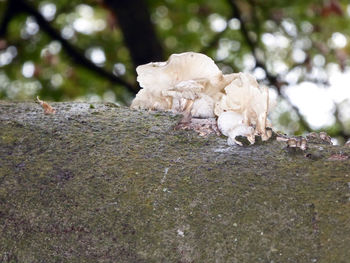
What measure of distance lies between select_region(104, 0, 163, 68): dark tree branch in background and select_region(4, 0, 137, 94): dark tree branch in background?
760 millimetres

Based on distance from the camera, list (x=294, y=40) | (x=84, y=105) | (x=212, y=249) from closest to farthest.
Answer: (x=212, y=249), (x=84, y=105), (x=294, y=40)

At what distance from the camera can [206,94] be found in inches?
52.1

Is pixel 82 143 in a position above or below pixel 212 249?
above

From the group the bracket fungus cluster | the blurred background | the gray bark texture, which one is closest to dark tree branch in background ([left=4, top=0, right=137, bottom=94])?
the blurred background

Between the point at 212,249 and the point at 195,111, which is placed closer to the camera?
the point at 212,249

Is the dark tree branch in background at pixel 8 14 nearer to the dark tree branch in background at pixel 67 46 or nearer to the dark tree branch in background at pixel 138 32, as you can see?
the dark tree branch in background at pixel 67 46

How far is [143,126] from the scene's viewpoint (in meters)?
1.23

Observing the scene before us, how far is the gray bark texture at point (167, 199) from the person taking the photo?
0.91 metres

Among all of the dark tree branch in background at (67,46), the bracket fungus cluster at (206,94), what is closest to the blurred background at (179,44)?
the dark tree branch in background at (67,46)

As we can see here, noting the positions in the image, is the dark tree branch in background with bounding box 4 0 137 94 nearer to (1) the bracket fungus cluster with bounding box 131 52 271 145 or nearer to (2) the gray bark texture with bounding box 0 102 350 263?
(1) the bracket fungus cluster with bounding box 131 52 271 145

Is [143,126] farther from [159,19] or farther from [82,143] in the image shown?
[159,19]

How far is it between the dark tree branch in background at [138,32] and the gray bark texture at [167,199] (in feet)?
11.0

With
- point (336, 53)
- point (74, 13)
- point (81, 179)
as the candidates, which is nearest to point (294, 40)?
point (336, 53)

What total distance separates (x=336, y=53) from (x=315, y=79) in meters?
0.41
